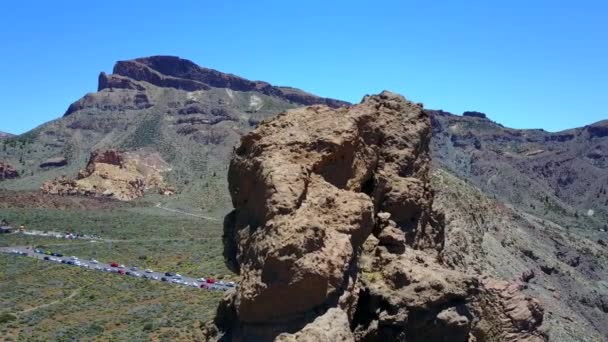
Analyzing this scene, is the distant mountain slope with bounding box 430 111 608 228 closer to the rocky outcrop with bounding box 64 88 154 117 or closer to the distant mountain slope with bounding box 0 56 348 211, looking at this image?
the distant mountain slope with bounding box 0 56 348 211

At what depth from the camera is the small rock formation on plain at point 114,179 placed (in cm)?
10436

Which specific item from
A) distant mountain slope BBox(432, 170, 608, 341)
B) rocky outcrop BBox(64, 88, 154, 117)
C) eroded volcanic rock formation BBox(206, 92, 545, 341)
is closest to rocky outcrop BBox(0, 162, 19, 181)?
rocky outcrop BBox(64, 88, 154, 117)

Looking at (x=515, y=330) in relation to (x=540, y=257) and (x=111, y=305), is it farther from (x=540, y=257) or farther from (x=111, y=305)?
(x=540, y=257)

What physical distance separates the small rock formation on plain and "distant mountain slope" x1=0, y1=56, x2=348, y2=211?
15.4ft

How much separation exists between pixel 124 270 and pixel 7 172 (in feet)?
307

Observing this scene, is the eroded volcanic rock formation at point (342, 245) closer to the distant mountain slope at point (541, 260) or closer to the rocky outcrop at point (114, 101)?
the distant mountain slope at point (541, 260)

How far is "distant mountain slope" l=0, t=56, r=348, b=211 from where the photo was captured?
421 ft

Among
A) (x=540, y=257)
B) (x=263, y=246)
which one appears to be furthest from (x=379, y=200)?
(x=540, y=257)

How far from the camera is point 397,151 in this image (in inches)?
622

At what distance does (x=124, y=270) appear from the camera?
47.3 meters

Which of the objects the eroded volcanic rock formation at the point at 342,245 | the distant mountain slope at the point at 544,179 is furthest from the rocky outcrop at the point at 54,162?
the eroded volcanic rock formation at the point at 342,245

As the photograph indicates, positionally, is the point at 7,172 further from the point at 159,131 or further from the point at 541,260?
the point at 541,260

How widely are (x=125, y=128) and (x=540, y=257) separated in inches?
4538

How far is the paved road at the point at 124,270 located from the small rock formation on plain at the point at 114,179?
48284mm
